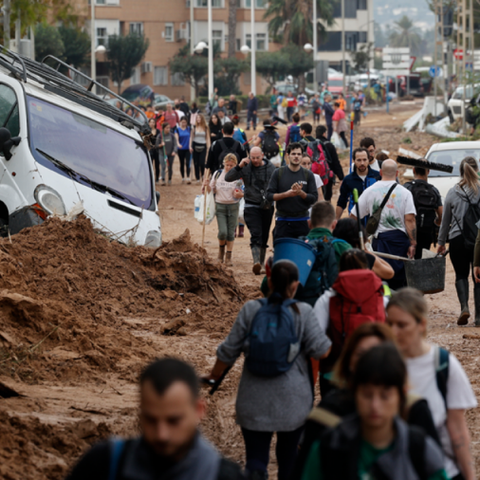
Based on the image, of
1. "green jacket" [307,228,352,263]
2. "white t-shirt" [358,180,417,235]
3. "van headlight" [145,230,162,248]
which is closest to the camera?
"green jacket" [307,228,352,263]

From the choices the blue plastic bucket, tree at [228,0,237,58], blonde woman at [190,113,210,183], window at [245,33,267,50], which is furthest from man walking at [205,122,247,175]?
window at [245,33,267,50]

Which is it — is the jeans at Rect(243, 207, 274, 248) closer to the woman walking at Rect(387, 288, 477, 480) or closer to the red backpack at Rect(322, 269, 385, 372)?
the red backpack at Rect(322, 269, 385, 372)

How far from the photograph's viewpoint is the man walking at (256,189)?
11953 millimetres

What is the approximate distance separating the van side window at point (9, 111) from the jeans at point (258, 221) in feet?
11.8

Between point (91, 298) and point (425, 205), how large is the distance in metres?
3.80

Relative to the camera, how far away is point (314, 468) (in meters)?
2.87

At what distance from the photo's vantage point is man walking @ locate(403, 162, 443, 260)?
9.60 meters

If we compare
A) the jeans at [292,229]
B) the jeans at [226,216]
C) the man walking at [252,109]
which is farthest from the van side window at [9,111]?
the man walking at [252,109]

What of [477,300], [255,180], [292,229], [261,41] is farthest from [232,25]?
[477,300]

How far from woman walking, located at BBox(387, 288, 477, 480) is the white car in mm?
12638

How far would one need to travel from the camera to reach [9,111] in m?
9.91

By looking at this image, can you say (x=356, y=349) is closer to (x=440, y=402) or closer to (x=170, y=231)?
(x=440, y=402)

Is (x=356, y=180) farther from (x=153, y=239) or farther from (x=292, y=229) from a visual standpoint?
(x=153, y=239)

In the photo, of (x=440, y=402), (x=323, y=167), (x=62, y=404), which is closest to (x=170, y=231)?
(x=323, y=167)
